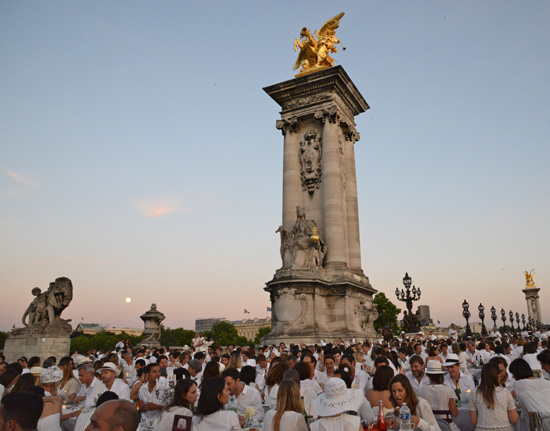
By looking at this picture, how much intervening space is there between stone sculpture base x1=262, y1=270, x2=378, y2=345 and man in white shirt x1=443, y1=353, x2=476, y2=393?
52.3 feet

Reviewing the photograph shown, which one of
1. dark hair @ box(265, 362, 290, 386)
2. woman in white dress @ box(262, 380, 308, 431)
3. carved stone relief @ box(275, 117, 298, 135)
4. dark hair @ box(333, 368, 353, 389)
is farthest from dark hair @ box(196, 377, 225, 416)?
carved stone relief @ box(275, 117, 298, 135)

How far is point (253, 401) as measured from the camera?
7750 millimetres

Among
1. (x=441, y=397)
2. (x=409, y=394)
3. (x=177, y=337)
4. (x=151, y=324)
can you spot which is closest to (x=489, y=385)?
(x=441, y=397)

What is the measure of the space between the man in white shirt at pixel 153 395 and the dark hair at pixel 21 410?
11.8ft

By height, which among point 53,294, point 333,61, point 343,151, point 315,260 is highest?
point 333,61

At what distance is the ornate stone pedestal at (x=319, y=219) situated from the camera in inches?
1000

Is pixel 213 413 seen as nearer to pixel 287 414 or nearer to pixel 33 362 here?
pixel 287 414

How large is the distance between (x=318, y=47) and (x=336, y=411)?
31991 mm

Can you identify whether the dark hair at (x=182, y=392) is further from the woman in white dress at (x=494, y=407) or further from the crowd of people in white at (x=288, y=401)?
the woman in white dress at (x=494, y=407)

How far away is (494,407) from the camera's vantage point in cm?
607

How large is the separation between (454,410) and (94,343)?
10225cm

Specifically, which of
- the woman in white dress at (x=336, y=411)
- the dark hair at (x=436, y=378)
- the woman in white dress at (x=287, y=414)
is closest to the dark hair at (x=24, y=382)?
→ the woman in white dress at (x=287, y=414)

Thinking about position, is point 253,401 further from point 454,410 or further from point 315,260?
point 315,260

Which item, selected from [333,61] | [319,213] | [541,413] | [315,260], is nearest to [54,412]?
[541,413]
